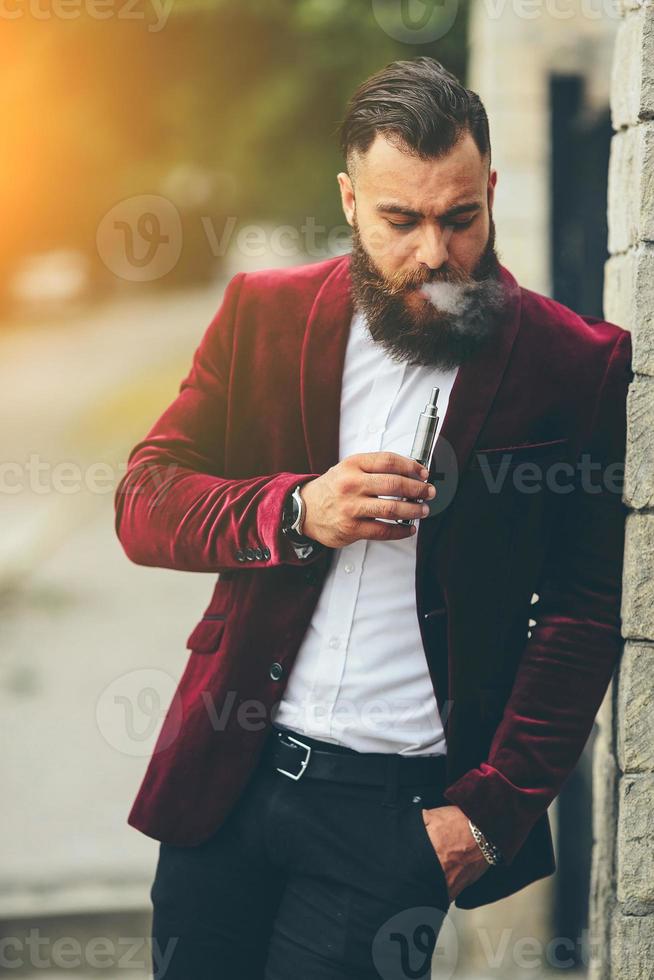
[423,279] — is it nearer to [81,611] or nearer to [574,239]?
[574,239]

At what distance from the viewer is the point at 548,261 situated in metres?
4.41

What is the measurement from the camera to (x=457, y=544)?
2.17m

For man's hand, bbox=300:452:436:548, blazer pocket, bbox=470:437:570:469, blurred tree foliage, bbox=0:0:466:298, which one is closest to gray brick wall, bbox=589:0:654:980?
blazer pocket, bbox=470:437:570:469

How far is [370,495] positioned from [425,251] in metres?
0.42

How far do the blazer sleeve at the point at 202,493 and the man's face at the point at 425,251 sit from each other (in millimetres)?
294

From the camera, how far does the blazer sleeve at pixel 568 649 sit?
2180mm

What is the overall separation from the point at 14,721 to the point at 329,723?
463cm

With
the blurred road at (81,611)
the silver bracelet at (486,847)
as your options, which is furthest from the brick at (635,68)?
the blurred road at (81,611)

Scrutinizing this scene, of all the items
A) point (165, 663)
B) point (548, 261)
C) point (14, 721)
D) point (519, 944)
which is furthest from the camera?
point (165, 663)

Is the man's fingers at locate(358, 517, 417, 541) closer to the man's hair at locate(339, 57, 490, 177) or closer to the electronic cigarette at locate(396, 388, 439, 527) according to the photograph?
the electronic cigarette at locate(396, 388, 439, 527)

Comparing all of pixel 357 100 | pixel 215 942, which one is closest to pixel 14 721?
pixel 215 942

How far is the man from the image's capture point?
2123 millimetres

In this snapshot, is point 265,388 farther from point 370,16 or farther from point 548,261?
point 370,16

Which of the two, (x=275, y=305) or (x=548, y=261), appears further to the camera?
(x=548, y=261)
